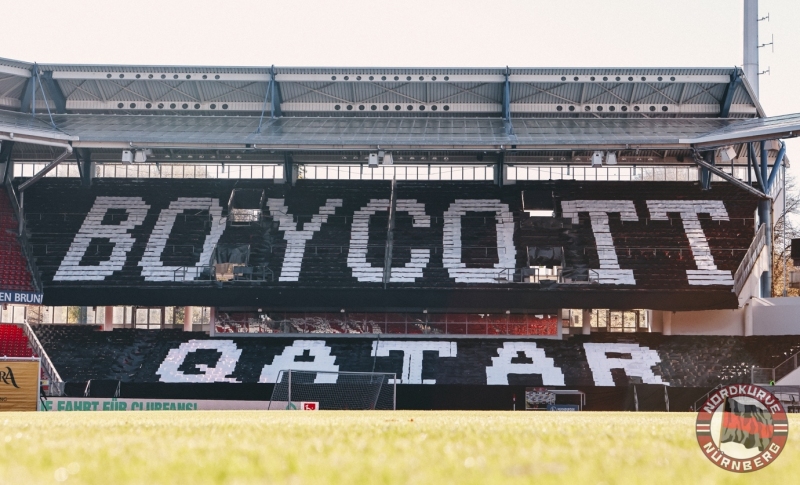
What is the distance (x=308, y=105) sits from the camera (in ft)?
157

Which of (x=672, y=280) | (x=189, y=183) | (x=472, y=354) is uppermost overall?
(x=189, y=183)

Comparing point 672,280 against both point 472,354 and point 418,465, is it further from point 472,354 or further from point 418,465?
point 418,465

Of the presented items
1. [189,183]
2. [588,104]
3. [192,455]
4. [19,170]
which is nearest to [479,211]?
[588,104]

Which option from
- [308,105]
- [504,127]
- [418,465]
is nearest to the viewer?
[418,465]

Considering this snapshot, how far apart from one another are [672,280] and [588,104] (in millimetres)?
11043

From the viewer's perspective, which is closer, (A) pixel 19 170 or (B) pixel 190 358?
(B) pixel 190 358

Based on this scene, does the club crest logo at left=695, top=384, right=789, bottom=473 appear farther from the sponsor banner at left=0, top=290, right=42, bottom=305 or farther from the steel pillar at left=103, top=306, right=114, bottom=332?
the steel pillar at left=103, top=306, right=114, bottom=332

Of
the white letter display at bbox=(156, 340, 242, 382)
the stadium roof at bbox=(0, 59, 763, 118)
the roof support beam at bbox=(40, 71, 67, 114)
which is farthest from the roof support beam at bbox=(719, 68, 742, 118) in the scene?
the roof support beam at bbox=(40, 71, 67, 114)

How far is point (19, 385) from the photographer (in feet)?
96.0

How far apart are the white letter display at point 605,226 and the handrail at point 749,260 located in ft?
15.0

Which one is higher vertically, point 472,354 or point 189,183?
point 189,183

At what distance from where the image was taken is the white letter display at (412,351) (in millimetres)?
38253

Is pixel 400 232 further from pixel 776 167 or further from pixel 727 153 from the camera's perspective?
pixel 776 167

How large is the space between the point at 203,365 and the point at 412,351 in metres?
9.33
